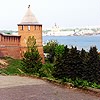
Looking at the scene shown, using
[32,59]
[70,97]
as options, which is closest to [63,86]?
[70,97]

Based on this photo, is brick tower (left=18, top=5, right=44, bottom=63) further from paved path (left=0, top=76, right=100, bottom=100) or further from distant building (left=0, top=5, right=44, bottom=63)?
paved path (left=0, top=76, right=100, bottom=100)

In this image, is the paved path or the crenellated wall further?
the crenellated wall

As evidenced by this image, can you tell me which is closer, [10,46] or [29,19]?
[29,19]

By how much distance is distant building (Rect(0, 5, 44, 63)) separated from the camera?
31.5 meters

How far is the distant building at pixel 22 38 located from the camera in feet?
104

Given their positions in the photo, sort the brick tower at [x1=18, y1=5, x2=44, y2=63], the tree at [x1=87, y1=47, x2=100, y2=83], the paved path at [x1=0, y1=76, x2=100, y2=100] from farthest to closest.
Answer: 1. the brick tower at [x1=18, y1=5, x2=44, y2=63]
2. the tree at [x1=87, y1=47, x2=100, y2=83]
3. the paved path at [x1=0, y1=76, x2=100, y2=100]

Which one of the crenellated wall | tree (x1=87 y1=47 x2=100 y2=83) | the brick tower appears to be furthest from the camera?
the crenellated wall

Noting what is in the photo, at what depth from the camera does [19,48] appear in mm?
33094

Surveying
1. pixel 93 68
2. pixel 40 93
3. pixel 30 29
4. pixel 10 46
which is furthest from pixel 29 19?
pixel 40 93

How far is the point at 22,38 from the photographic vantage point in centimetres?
3238

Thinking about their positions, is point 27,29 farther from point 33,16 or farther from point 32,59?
point 32,59

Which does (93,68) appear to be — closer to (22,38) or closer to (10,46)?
(22,38)

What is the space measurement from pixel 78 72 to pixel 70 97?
13.9 meters

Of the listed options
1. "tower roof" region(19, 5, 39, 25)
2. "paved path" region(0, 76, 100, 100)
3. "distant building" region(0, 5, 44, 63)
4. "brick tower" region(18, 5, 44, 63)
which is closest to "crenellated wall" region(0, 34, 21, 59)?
"distant building" region(0, 5, 44, 63)
